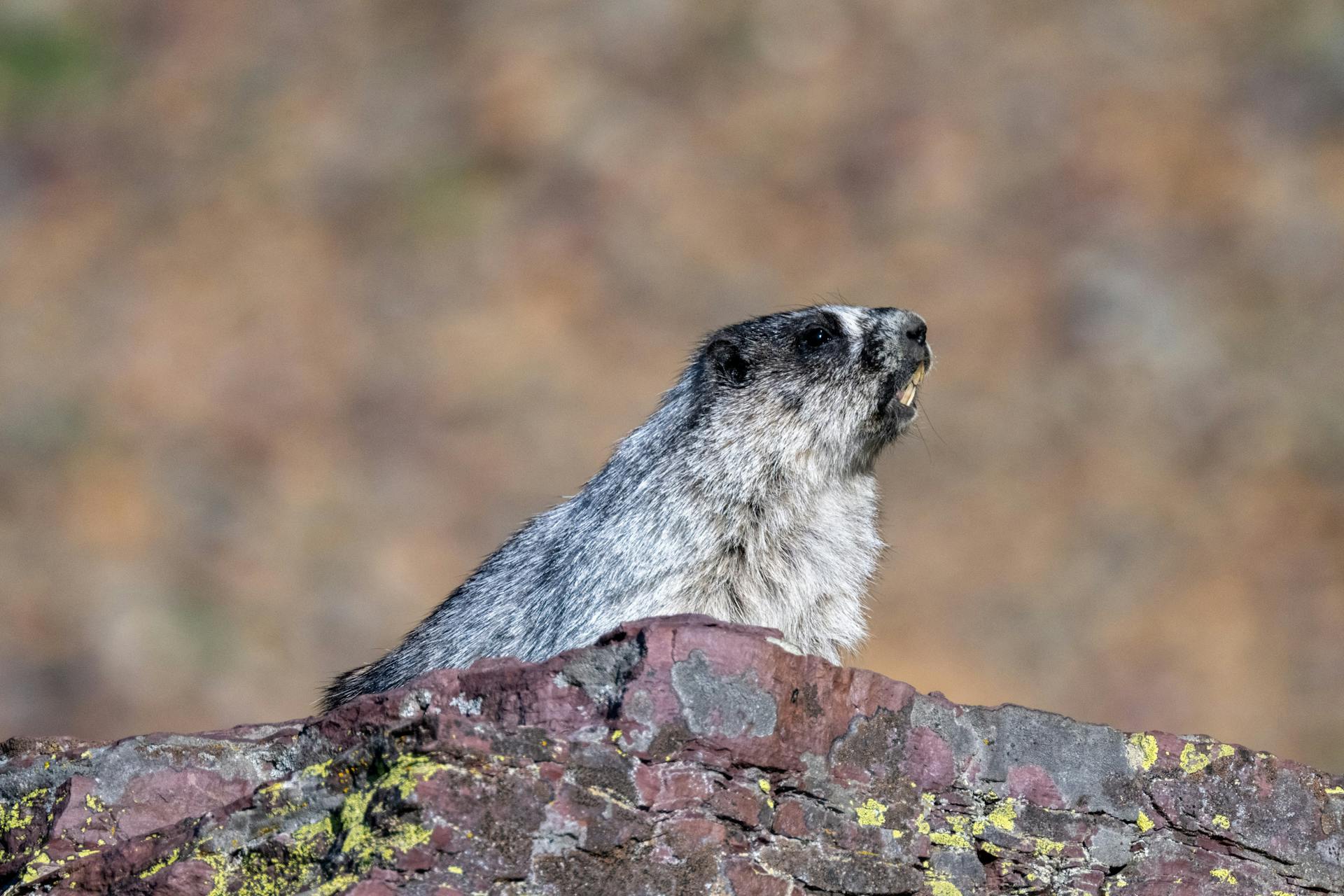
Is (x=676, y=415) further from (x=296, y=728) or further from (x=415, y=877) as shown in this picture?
(x=415, y=877)

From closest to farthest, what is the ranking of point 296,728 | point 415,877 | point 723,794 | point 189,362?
point 415,877, point 723,794, point 296,728, point 189,362

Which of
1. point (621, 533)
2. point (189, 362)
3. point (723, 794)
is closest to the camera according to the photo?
point (723, 794)

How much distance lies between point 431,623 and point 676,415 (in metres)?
1.98

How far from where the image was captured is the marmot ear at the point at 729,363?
9.25 metres

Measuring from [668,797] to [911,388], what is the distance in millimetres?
4093

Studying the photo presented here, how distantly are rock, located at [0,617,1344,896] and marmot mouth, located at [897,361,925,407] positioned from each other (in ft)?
9.51

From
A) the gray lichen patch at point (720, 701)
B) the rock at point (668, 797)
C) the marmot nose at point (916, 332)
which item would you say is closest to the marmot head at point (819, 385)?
the marmot nose at point (916, 332)

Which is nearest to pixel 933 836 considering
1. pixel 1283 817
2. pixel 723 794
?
pixel 723 794

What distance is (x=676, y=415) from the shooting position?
9.22m

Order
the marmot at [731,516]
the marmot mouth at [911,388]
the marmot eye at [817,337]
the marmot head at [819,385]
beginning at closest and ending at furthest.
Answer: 1. the marmot at [731,516]
2. the marmot head at [819,385]
3. the marmot mouth at [911,388]
4. the marmot eye at [817,337]

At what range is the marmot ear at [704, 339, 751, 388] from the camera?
30.3ft

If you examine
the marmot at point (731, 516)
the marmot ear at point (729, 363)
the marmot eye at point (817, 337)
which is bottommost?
the marmot at point (731, 516)

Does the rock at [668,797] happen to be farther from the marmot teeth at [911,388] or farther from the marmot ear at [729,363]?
the marmot ear at [729,363]

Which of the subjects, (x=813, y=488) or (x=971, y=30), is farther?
(x=971, y=30)
